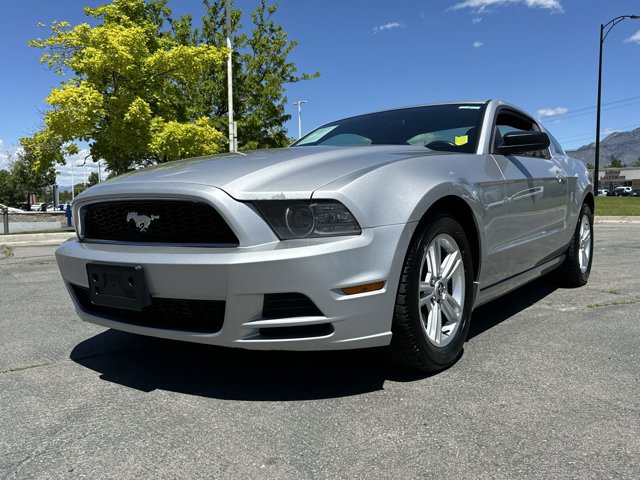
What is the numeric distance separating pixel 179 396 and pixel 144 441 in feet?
1.44

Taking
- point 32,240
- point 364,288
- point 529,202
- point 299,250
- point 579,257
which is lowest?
point 32,240

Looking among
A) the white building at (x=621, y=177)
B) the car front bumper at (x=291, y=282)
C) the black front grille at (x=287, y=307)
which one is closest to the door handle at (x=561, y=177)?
the car front bumper at (x=291, y=282)

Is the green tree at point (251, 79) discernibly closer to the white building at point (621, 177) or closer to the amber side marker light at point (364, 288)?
the amber side marker light at point (364, 288)

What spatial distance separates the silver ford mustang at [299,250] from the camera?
219cm

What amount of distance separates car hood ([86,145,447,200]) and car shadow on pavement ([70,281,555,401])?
2.90ft

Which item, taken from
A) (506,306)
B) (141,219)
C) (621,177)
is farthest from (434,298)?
(621,177)

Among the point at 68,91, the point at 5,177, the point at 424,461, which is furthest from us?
the point at 5,177

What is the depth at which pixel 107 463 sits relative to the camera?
6.07 feet

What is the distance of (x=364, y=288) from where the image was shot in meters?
2.24

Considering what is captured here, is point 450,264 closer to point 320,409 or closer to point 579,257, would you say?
point 320,409

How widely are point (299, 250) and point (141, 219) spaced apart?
0.84 meters

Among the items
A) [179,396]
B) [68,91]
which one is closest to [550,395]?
Result: [179,396]

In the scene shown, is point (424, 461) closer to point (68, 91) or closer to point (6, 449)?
point (6, 449)

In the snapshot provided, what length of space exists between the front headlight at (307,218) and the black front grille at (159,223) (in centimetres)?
19
